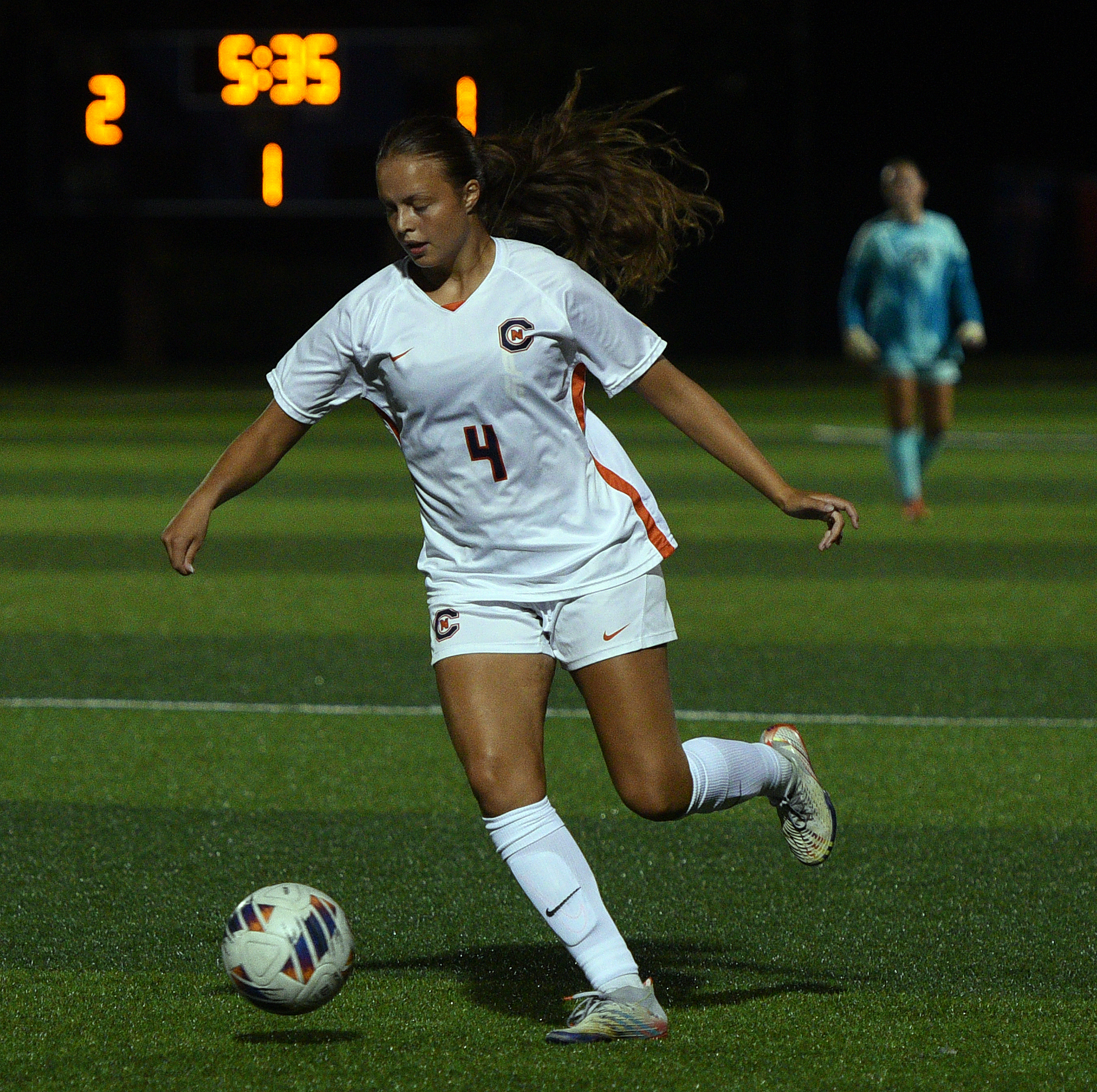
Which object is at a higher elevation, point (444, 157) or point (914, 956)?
point (444, 157)

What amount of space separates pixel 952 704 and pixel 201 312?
1298 inches

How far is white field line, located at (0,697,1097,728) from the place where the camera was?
7191mm

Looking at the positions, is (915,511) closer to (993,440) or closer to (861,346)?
(861,346)

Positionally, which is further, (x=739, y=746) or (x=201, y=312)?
(x=201, y=312)

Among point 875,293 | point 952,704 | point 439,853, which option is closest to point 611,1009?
point 439,853

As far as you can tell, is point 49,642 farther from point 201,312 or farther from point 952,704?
point 201,312

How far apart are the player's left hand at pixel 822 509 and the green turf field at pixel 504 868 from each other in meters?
0.98

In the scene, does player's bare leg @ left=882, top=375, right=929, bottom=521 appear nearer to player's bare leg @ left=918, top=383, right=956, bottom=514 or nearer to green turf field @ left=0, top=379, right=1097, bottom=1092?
player's bare leg @ left=918, top=383, right=956, bottom=514

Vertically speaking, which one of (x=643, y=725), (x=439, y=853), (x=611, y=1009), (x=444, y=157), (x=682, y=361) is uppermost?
(x=444, y=157)

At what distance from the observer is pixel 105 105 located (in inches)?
1035

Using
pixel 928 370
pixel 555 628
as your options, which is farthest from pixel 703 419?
pixel 928 370

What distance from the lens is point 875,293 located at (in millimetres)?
13867

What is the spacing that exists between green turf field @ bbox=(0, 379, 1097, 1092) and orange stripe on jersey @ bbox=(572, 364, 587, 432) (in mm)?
1233

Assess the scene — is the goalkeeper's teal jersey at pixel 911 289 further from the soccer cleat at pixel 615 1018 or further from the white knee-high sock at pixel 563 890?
the soccer cleat at pixel 615 1018
